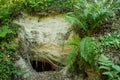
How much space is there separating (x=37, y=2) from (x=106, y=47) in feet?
8.24

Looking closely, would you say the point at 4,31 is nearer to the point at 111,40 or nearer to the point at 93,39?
the point at 93,39

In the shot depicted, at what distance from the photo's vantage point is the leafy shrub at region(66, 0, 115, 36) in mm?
5988

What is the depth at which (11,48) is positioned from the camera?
6473 mm

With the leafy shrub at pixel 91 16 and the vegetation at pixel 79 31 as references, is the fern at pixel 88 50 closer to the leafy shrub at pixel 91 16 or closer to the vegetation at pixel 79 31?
the vegetation at pixel 79 31

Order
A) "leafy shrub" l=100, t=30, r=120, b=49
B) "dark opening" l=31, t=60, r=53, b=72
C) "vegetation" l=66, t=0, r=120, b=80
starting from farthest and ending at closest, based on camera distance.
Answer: "dark opening" l=31, t=60, r=53, b=72
"leafy shrub" l=100, t=30, r=120, b=49
"vegetation" l=66, t=0, r=120, b=80

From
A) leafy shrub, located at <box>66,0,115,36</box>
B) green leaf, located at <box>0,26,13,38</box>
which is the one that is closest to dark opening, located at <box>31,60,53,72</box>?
green leaf, located at <box>0,26,13,38</box>

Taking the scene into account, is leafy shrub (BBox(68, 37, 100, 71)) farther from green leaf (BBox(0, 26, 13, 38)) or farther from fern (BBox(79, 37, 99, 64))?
green leaf (BBox(0, 26, 13, 38))

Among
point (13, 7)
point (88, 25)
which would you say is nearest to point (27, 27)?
point (13, 7)

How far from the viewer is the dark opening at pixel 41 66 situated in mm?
7200

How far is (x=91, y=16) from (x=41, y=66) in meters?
2.34

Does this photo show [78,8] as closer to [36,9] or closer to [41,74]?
[36,9]

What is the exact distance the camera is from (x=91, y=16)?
6008mm

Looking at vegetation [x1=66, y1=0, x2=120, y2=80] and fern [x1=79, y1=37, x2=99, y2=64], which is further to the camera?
fern [x1=79, y1=37, x2=99, y2=64]

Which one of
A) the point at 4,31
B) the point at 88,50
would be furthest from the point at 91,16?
the point at 4,31
